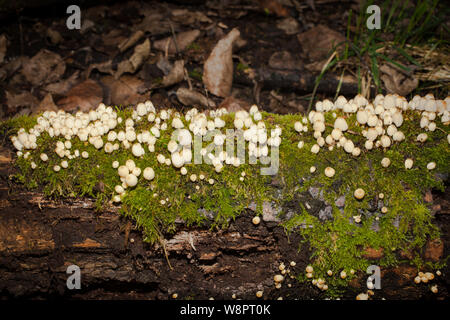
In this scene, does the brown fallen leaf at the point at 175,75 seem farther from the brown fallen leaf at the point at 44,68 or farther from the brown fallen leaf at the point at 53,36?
the brown fallen leaf at the point at 53,36

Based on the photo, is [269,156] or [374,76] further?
[374,76]

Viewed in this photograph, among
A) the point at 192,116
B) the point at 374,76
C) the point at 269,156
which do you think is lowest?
the point at 269,156

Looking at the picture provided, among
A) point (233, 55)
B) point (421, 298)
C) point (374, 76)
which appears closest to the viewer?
point (421, 298)

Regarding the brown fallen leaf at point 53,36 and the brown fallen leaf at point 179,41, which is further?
the brown fallen leaf at point 53,36

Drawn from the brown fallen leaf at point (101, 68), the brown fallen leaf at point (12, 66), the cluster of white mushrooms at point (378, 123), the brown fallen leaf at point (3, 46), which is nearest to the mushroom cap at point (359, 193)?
the cluster of white mushrooms at point (378, 123)

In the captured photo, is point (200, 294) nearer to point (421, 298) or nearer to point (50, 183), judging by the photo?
point (50, 183)

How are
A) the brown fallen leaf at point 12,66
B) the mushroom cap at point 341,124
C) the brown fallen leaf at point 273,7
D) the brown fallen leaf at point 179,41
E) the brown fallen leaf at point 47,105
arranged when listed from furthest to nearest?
the brown fallen leaf at point 273,7
the brown fallen leaf at point 179,41
the brown fallen leaf at point 12,66
the brown fallen leaf at point 47,105
the mushroom cap at point 341,124

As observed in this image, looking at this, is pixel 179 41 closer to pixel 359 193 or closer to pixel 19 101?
pixel 19 101

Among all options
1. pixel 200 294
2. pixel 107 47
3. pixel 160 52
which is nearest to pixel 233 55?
pixel 160 52
